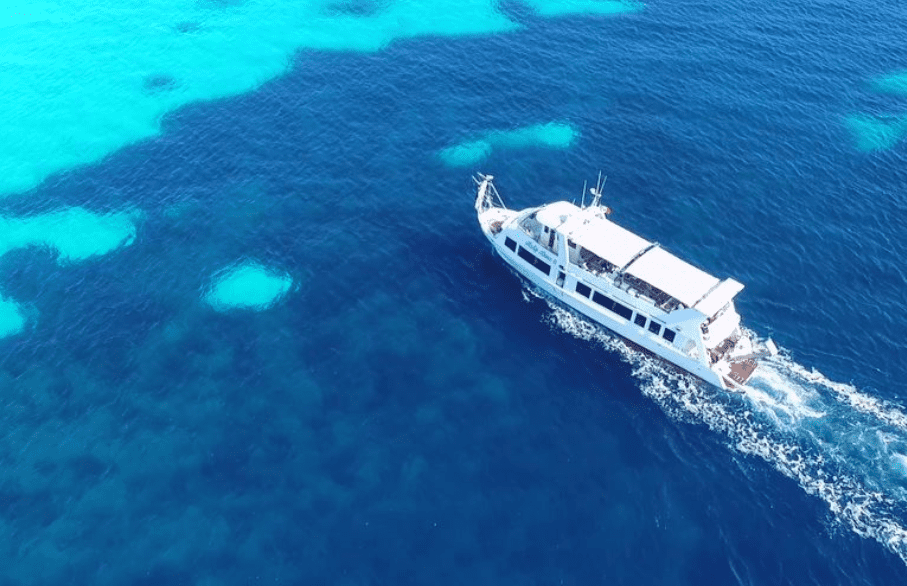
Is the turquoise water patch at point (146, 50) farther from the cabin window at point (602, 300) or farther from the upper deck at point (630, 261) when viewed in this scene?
the cabin window at point (602, 300)

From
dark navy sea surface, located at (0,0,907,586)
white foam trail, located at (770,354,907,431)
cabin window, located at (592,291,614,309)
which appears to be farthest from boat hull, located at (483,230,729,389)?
white foam trail, located at (770,354,907,431)

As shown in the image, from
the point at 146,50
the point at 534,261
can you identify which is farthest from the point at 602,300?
the point at 146,50

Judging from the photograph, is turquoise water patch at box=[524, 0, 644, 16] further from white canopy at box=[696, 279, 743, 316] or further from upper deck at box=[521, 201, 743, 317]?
white canopy at box=[696, 279, 743, 316]

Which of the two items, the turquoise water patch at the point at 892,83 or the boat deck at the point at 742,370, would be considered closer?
the boat deck at the point at 742,370

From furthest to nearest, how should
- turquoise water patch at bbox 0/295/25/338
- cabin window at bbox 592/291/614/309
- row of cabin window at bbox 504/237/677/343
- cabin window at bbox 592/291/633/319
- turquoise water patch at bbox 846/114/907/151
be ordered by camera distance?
turquoise water patch at bbox 846/114/907/151 < turquoise water patch at bbox 0/295/25/338 < cabin window at bbox 592/291/614/309 < cabin window at bbox 592/291/633/319 < row of cabin window at bbox 504/237/677/343

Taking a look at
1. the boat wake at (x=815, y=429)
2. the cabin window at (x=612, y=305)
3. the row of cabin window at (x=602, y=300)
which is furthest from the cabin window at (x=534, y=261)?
the boat wake at (x=815, y=429)

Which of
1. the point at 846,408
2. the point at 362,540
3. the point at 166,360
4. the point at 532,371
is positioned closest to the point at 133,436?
the point at 166,360

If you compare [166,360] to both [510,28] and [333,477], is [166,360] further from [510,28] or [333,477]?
[510,28]
